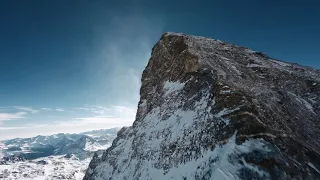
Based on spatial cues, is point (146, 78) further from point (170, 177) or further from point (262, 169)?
point (262, 169)

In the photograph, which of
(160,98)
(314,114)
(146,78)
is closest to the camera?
(314,114)

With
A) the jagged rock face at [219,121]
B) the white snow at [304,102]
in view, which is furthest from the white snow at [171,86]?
the white snow at [304,102]

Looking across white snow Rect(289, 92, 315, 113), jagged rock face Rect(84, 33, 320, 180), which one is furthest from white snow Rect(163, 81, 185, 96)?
white snow Rect(289, 92, 315, 113)

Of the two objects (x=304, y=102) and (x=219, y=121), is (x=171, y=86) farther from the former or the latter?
(x=304, y=102)

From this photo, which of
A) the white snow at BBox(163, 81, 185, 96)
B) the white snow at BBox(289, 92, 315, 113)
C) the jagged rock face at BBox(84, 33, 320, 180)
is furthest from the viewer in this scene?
the white snow at BBox(163, 81, 185, 96)

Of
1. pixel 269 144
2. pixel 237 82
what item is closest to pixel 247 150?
pixel 269 144

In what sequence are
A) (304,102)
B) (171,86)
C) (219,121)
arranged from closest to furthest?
(219,121) → (304,102) → (171,86)

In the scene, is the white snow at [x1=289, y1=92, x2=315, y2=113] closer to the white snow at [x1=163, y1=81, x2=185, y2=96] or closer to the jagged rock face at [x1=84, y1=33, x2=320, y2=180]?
the jagged rock face at [x1=84, y1=33, x2=320, y2=180]

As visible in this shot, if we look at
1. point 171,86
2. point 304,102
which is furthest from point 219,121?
point 171,86
